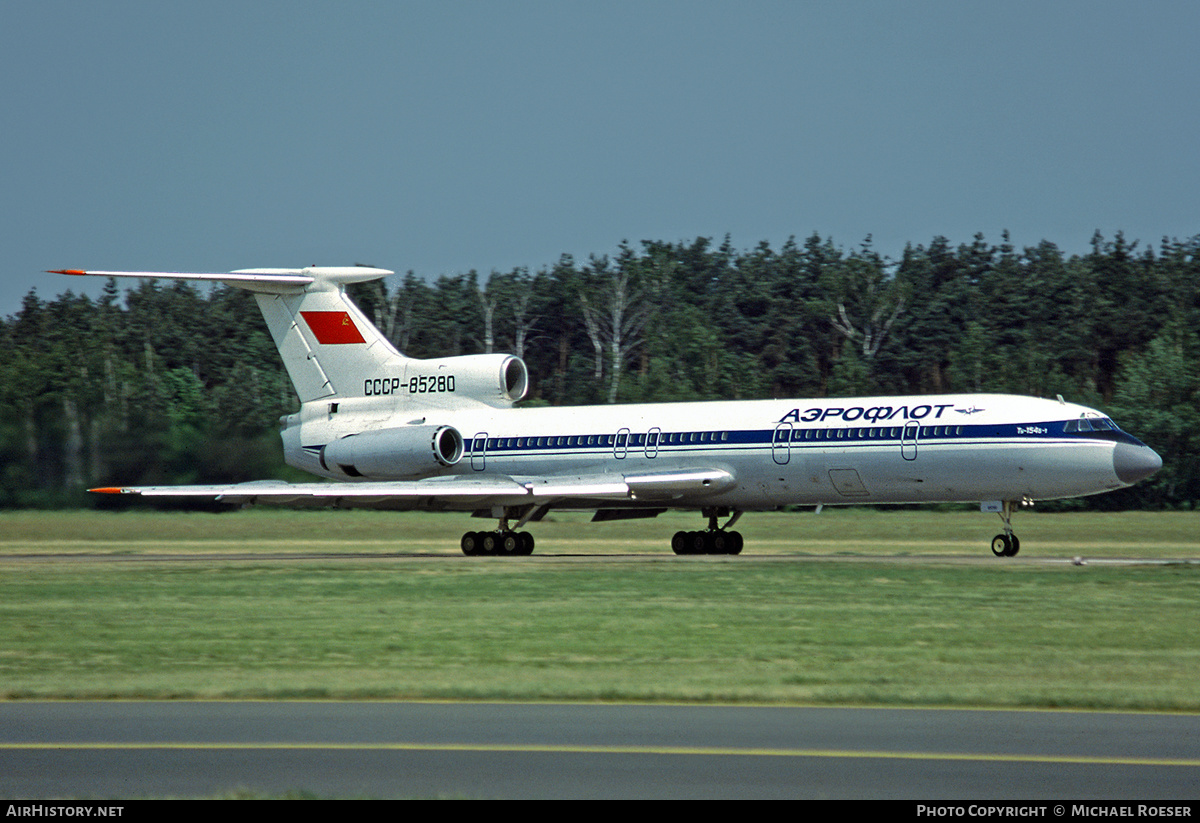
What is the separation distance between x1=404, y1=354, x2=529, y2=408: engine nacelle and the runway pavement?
84.5 ft

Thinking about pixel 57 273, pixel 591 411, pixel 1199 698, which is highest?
pixel 57 273

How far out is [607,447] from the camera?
3509 cm

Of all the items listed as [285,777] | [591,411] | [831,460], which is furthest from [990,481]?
[285,777]

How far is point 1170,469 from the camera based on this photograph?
5166cm

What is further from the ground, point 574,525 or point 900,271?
point 900,271

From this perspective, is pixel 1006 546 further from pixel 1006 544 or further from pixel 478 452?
pixel 478 452

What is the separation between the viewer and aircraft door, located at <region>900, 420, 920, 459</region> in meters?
30.9

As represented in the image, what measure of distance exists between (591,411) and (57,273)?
1241cm

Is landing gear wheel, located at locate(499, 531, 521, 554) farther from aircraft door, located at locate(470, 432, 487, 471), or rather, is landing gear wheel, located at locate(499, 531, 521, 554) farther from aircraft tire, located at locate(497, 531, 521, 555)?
aircraft door, located at locate(470, 432, 487, 471)

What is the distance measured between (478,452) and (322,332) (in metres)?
5.34

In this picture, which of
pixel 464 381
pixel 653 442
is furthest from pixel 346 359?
pixel 653 442

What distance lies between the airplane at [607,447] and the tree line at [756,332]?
38.1 feet

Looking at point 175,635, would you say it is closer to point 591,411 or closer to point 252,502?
point 252,502

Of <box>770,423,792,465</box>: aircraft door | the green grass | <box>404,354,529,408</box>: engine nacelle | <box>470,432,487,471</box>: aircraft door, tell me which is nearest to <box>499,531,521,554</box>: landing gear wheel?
the green grass
